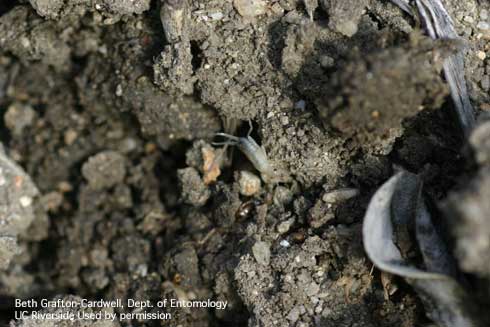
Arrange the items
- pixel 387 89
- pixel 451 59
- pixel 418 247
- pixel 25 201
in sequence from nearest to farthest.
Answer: pixel 387 89 < pixel 418 247 < pixel 451 59 < pixel 25 201

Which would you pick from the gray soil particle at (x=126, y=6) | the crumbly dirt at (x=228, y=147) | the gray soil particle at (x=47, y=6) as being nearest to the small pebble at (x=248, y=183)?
the crumbly dirt at (x=228, y=147)

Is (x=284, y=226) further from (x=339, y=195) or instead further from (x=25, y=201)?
(x=25, y=201)

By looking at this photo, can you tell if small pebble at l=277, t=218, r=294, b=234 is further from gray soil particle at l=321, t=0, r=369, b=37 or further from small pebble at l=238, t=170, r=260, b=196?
gray soil particle at l=321, t=0, r=369, b=37

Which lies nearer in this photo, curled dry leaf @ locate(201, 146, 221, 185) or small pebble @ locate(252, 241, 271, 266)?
small pebble @ locate(252, 241, 271, 266)

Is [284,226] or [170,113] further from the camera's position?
[170,113]

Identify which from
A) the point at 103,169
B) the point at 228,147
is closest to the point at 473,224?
the point at 228,147

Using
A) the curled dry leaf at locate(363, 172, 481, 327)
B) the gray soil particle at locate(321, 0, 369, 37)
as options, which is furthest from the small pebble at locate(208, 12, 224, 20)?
Result: the curled dry leaf at locate(363, 172, 481, 327)
